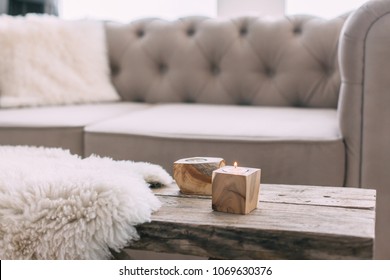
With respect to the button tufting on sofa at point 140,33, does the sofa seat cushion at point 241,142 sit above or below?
below

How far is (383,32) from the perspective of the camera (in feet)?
3.99

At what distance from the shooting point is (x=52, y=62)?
6.09 ft

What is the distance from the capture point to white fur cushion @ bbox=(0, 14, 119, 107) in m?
1.77

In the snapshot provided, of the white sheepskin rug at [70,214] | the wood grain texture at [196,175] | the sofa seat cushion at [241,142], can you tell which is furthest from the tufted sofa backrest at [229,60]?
the white sheepskin rug at [70,214]

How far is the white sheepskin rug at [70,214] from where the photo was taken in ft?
2.12

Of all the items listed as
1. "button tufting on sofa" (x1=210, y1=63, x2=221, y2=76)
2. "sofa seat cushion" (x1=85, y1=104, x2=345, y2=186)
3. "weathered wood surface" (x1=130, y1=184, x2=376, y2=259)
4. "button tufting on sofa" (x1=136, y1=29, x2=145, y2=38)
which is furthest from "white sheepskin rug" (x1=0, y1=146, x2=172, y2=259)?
"button tufting on sofa" (x1=136, y1=29, x2=145, y2=38)

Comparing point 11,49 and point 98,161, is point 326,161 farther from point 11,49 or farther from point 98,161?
point 11,49

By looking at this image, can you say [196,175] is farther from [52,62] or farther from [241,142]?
[52,62]

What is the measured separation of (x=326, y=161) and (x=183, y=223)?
66 centimetres

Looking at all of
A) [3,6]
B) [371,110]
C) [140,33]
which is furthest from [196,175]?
[3,6]

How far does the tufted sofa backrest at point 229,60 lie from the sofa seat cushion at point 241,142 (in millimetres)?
349

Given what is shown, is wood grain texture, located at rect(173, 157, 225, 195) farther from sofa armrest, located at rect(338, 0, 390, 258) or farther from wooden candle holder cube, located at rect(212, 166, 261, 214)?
sofa armrest, located at rect(338, 0, 390, 258)

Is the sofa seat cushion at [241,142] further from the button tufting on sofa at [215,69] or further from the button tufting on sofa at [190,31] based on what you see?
the button tufting on sofa at [190,31]

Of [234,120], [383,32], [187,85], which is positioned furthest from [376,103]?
[187,85]
